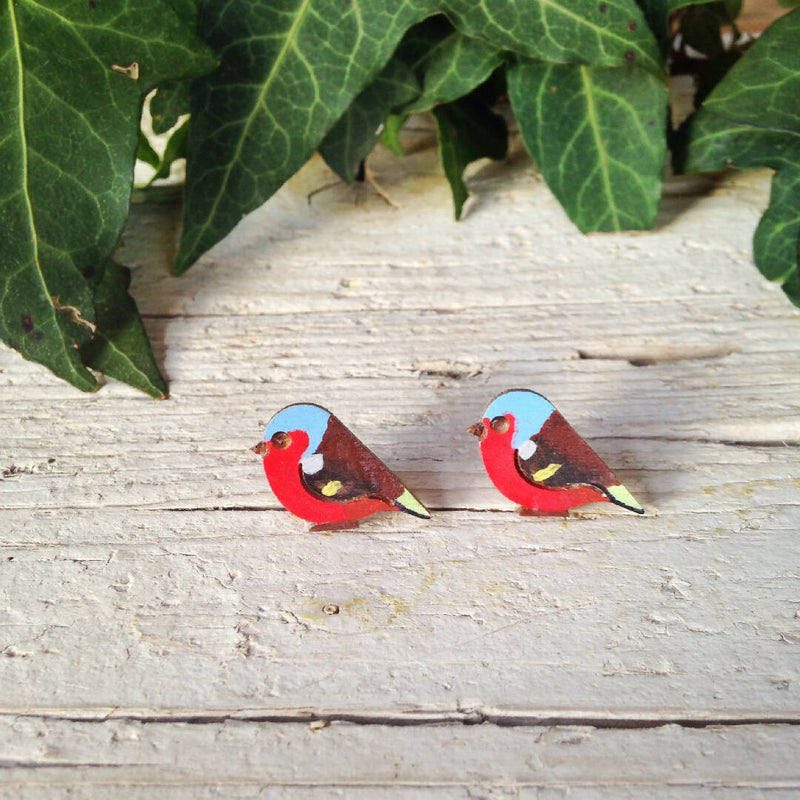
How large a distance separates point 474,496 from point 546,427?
4.7 inches

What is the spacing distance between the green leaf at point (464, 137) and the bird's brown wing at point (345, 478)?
51 cm

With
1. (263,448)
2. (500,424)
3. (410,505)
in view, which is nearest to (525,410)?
(500,424)

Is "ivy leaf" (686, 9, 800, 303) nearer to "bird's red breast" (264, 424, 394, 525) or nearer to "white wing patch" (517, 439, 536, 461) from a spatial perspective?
"white wing patch" (517, 439, 536, 461)

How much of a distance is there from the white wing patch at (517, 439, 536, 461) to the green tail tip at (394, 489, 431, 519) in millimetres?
103

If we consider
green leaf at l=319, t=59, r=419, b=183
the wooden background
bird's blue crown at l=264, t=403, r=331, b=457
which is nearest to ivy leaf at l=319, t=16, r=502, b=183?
green leaf at l=319, t=59, r=419, b=183

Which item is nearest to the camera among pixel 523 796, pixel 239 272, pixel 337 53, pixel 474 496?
pixel 523 796

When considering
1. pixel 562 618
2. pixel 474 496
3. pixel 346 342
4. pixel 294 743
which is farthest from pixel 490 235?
pixel 294 743

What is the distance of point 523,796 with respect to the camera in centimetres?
65

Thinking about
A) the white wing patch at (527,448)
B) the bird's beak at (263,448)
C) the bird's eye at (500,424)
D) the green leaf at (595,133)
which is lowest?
the bird's beak at (263,448)

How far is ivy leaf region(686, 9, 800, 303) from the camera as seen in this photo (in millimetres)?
1062

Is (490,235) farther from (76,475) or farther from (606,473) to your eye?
(76,475)

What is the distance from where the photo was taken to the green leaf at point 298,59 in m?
1.00

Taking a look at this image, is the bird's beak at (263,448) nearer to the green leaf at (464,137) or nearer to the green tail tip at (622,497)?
the green tail tip at (622,497)

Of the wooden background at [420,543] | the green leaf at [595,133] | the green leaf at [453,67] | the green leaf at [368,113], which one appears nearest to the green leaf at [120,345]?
the wooden background at [420,543]
